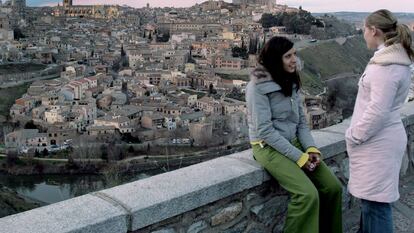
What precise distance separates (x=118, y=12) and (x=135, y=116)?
6447cm

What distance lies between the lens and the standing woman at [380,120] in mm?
1824

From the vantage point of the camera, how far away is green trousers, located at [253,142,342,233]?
189cm

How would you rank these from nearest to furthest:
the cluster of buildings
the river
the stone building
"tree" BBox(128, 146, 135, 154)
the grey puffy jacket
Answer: the grey puffy jacket
the river
"tree" BBox(128, 146, 135, 154)
the cluster of buildings
the stone building

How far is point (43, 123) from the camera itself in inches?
1168

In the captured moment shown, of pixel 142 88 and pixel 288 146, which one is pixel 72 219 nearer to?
pixel 288 146

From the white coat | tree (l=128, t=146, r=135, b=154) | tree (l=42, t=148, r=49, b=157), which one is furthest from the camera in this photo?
tree (l=128, t=146, r=135, b=154)

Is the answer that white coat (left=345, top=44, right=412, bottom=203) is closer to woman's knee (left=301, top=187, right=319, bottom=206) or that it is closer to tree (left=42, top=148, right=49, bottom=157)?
woman's knee (left=301, top=187, right=319, bottom=206)

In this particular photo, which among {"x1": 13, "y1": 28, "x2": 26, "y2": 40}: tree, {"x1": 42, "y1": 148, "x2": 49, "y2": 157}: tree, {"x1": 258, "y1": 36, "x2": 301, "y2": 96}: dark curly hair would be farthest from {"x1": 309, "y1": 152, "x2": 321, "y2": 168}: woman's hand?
{"x1": 13, "y1": 28, "x2": 26, "y2": 40}: tree

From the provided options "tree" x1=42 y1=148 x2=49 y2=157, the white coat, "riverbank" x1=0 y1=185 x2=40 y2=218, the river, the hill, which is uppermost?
the white coat

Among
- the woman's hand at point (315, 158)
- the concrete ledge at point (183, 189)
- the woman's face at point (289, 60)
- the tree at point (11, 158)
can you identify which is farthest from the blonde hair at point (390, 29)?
the tree at point (11, 158)

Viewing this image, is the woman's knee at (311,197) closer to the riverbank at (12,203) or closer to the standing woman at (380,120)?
the standing woman at (380,120)

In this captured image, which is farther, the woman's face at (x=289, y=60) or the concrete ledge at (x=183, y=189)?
the woman's face at (x=289, y=60)

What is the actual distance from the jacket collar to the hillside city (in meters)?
6.25

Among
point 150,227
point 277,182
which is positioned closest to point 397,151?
point 277,182
